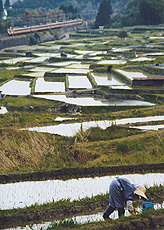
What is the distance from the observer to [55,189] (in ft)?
29.2

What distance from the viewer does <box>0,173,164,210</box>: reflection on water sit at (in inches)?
326

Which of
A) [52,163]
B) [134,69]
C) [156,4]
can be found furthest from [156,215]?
[156,4]

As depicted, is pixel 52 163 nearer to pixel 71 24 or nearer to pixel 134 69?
pixel 134 69

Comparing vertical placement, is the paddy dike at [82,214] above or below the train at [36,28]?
below

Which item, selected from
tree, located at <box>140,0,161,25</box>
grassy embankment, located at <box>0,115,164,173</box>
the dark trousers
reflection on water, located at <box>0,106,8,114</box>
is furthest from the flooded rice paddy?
tree, located at <box>140,0,161,25</box>

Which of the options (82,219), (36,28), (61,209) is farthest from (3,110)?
(36,28)

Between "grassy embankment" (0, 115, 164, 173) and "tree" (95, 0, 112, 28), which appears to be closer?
"grassy embankment" (0, 115, 164, 173)

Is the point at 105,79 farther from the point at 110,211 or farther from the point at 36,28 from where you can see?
the point at 36,28

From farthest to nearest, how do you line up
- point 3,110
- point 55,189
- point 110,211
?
point 3,110, point 55,189, point 110,211

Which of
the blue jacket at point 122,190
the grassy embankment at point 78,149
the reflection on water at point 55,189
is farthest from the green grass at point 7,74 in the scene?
the blue jacket at point 122,190

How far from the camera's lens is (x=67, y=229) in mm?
6750

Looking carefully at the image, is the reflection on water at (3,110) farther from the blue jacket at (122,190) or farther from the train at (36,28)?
the train at (36,28)

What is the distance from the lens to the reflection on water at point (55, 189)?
8.28 meters

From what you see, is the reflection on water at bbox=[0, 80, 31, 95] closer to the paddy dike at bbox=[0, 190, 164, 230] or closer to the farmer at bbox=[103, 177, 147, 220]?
the paddy dike at bbox=[0, 190, 164, 230]
